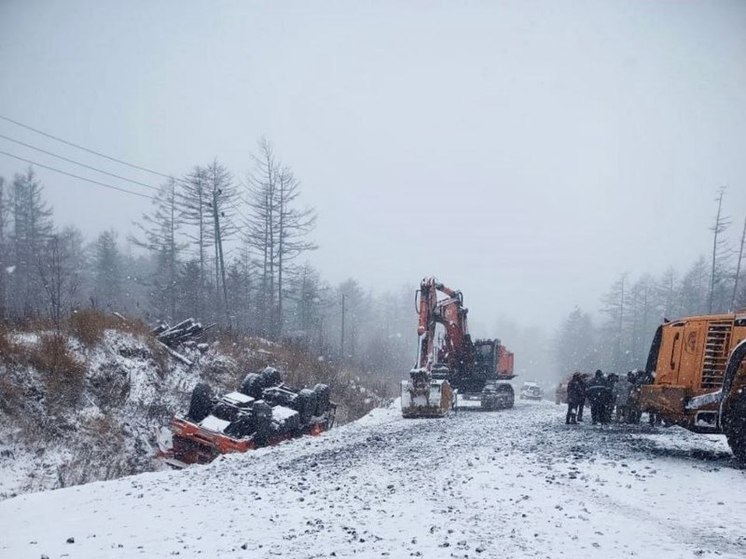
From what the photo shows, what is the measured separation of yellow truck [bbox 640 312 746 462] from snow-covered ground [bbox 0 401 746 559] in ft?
2.34

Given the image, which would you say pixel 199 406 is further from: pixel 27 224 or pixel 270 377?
pixel 27 224

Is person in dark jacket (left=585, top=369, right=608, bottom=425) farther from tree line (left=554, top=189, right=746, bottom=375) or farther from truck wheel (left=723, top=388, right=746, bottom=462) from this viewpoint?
tree line (left=554, top=189, right=746, bottom=375)

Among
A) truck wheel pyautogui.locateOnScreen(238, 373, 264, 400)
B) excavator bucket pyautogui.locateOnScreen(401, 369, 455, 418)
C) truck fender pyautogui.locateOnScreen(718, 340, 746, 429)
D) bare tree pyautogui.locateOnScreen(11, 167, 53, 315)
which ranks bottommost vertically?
excavator bucket pyautogui.locateOnScreen(401, 369, 455, 418)

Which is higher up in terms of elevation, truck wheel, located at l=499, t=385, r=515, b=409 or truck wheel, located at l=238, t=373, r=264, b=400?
truck wheel, located at l=238, t=373, r=264, b=400

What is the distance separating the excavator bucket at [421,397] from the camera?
17.0 m

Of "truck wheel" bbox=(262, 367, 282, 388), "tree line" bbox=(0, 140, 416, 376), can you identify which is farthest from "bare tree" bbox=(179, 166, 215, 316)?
"truck wheel" bbox=(262, 367, 282, 388)

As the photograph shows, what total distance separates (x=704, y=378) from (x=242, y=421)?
1008cm

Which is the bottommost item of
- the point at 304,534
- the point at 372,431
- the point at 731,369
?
the point at 372,431

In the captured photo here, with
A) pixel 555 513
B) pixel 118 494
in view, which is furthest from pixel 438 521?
pixel 118 494

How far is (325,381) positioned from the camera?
2158 cm

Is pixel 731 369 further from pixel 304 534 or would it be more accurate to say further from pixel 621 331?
pixel 621 331

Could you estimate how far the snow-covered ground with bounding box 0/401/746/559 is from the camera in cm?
508

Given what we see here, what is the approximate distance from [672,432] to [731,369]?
5.67 metres

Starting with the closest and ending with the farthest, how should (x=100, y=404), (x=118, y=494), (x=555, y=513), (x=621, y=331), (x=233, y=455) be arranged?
(x=555, y=513) < (x=118, y=494) < (x=233, y=455) < (x=100, y=404) < (x=621, y=331)
